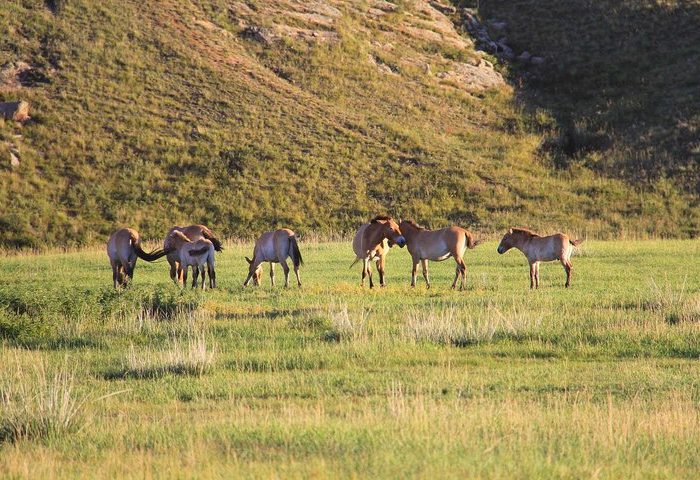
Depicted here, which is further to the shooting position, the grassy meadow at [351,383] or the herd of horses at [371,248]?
the herd of horses at [371,248]

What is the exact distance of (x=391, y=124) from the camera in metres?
61.9

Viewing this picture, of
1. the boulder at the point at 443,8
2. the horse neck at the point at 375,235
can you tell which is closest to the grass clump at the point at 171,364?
the horse neck at the point at 375,235

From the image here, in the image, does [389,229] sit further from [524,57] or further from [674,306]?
[524,57]

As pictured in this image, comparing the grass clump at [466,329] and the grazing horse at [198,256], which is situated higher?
the grazing horse at [198,256]

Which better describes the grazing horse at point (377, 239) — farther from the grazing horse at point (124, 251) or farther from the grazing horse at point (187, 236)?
the grazing horse at point (124, 251)

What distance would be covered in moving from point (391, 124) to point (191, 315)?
46015mm

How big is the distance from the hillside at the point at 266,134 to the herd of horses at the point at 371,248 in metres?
21.8

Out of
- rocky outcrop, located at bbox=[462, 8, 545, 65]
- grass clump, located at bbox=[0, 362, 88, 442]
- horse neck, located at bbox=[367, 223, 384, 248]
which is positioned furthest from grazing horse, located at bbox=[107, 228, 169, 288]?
rocky outcrop, located at bbox=[462, 8, 545, 65]

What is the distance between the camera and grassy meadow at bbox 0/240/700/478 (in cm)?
795

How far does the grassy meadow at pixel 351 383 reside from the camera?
7953mm

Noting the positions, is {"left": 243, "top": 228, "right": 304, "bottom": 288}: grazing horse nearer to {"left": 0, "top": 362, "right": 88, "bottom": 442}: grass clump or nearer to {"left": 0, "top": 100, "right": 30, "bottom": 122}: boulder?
{"left": 0, "top": 362, "right": 88, "bottom": 442}: grass clump

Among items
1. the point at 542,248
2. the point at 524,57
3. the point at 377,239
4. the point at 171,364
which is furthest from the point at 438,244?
the point at 524,57

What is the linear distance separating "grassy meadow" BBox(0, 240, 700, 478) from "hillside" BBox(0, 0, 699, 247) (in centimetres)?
2814

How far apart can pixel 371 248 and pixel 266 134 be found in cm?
3544
